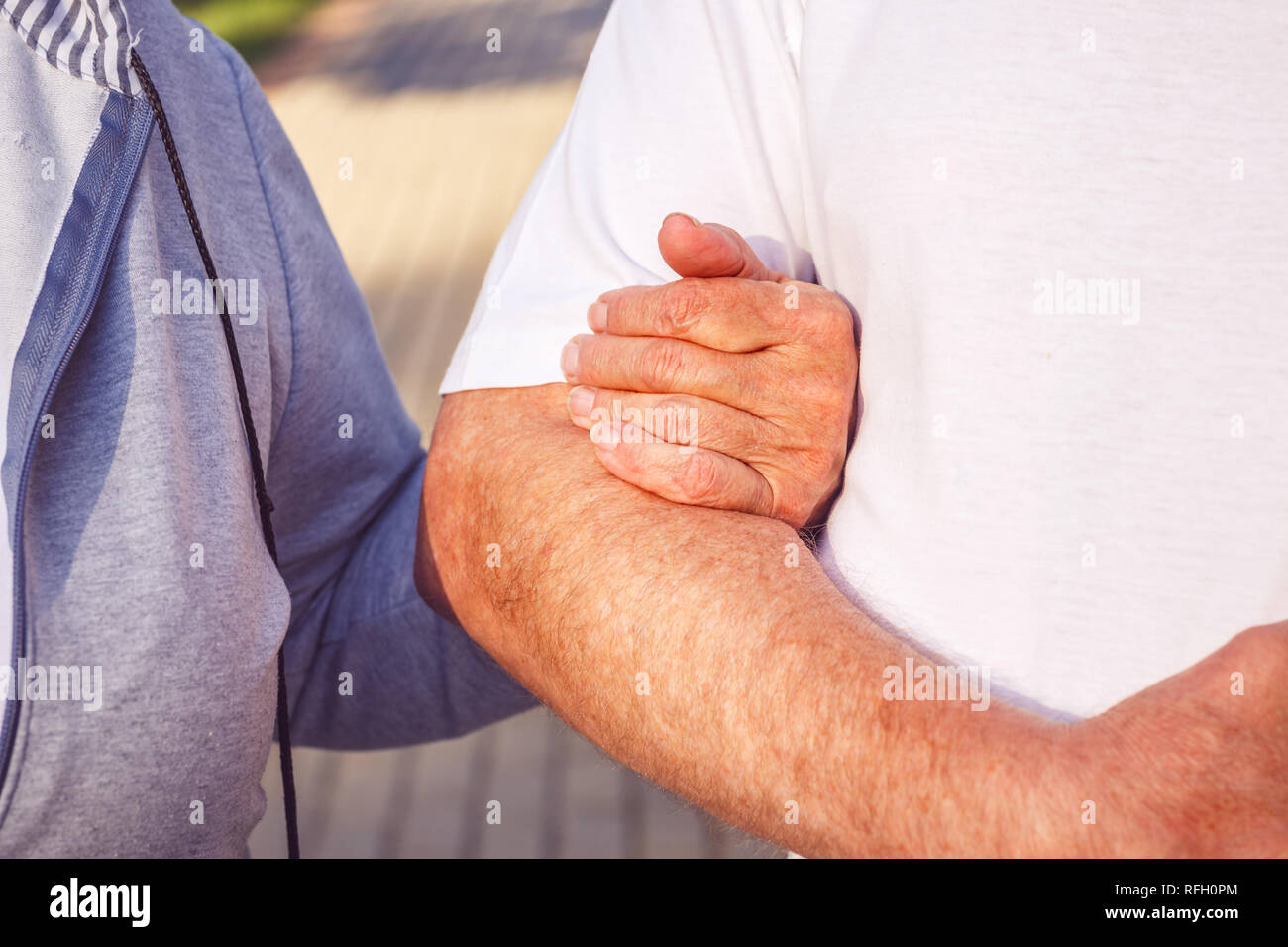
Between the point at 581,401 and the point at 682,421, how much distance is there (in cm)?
14

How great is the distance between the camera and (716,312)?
1264mm

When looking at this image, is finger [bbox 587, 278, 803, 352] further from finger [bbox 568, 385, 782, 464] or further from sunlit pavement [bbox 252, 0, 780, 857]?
sunlit pavement [bbox 252, 0, 780, 857]

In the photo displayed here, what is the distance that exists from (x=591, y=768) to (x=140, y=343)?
90.6 inches

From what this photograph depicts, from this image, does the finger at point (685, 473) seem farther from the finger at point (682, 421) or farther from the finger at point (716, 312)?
the finger at point (716, 312)

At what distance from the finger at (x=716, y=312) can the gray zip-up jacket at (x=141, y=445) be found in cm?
50

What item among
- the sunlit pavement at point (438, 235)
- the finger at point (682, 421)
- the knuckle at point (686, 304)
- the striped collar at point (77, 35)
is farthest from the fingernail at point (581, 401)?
the striped collar at point (77, 35)

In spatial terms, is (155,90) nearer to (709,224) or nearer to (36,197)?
(36,197)

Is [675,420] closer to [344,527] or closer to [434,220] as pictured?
[344,527]

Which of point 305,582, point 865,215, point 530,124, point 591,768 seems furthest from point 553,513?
point 530,124

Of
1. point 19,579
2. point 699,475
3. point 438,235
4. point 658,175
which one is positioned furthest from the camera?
point 438,235

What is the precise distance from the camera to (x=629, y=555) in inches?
48.2

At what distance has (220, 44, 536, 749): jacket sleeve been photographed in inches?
64.8

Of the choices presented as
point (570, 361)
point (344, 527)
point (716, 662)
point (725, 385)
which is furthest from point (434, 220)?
point (716, 662)

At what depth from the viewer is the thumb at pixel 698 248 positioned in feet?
4.01
